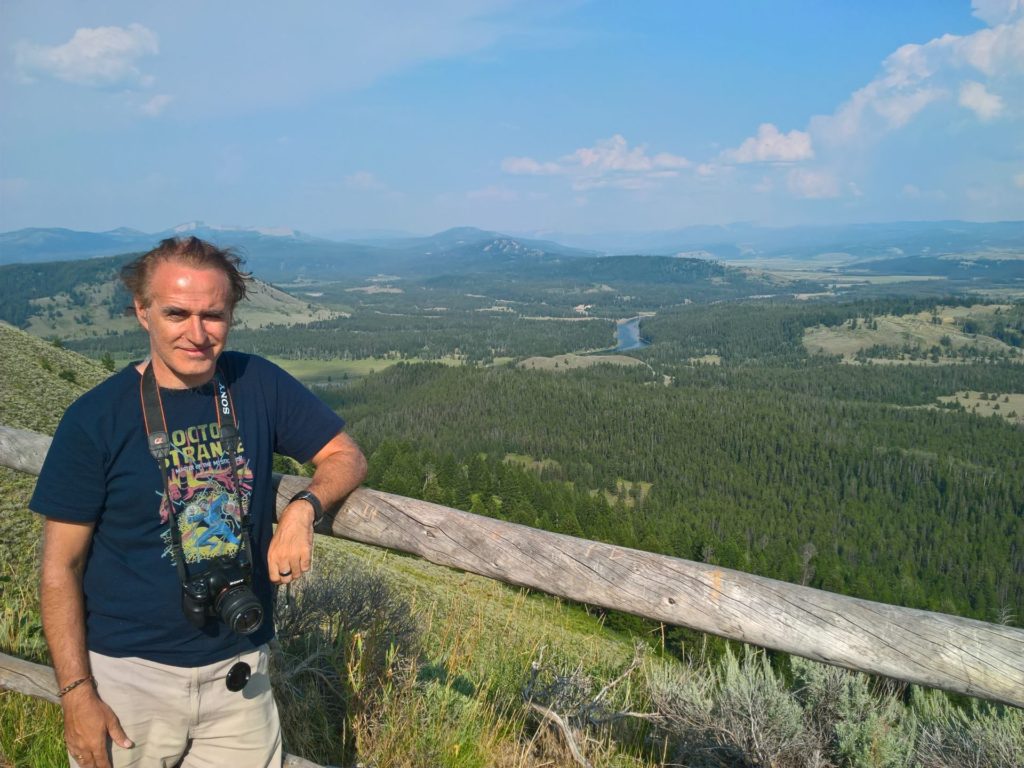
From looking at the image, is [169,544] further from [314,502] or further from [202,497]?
[314,502]

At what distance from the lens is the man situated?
311cm

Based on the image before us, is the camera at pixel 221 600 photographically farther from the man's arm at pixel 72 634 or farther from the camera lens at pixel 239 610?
the man's arm at pixel 72 634

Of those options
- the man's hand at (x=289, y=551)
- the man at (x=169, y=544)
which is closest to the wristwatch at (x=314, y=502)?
the man at (x=169, y=544)

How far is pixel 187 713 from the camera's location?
3307mm

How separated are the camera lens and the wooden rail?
1014mm

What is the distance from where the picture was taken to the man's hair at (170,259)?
344 centimetres

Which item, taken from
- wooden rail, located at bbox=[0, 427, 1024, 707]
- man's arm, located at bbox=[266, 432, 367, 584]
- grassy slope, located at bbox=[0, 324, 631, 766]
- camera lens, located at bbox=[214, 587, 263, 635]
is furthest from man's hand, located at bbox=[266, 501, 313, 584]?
grassy slope, located at bbox=[0, 324, 631, 766]

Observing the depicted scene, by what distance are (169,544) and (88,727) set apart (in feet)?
2.89

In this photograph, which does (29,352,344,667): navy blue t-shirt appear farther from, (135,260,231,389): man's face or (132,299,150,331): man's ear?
(132,299,150,331): man's ear

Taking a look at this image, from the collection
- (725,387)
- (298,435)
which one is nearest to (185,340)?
(298,435)

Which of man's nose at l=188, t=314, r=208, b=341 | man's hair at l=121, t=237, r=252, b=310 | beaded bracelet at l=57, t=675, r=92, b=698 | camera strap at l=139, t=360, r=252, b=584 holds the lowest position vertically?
beaded bracelet at l=57, t=675, r=92, b=698

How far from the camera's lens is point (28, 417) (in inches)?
771

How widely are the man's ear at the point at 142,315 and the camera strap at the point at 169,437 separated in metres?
0.23

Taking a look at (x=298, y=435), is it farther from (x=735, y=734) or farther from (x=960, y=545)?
(x=960, y=545)
